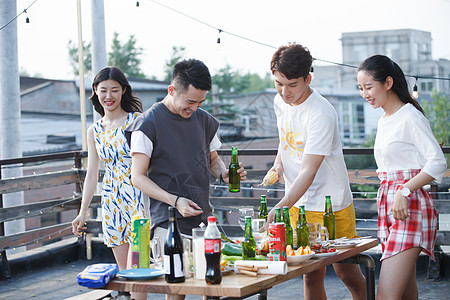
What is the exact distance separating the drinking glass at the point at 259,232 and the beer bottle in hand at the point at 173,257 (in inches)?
17.5

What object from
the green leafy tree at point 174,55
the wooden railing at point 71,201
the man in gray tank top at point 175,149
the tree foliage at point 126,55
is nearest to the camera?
the man in gray tank top at point 175,149

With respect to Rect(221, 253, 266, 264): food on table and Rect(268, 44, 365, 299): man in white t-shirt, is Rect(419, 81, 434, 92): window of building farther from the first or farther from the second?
Rect(221, 253, 266, 264): food on table

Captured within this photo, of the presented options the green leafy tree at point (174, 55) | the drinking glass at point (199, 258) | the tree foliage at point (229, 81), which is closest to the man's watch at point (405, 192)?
the drinking glass at point (199, 258)

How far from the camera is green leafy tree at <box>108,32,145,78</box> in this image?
154ft

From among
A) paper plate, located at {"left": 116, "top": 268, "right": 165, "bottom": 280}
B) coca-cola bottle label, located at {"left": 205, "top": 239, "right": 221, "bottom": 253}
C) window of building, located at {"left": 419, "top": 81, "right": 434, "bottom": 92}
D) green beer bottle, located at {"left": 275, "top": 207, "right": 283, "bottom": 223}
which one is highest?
window of building, located at {"left": 419, "top": 81, "right": 434, "bottom": 92}

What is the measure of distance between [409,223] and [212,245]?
3.81ft

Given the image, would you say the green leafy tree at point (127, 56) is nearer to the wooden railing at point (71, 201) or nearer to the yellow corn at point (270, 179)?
the wooden railing at point (71, 201)

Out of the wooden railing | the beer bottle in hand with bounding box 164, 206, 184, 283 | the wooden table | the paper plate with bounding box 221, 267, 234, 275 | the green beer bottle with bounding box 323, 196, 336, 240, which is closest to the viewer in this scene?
the wooden table

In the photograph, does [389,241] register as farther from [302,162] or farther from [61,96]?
[61,96]

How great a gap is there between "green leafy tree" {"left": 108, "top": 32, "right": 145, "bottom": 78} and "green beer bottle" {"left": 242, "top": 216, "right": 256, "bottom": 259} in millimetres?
45271

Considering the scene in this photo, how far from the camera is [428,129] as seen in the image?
2906mm

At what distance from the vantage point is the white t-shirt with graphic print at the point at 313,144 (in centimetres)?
305

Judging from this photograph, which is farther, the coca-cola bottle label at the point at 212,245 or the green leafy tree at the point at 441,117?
the green leafy tree at the point at 441,117

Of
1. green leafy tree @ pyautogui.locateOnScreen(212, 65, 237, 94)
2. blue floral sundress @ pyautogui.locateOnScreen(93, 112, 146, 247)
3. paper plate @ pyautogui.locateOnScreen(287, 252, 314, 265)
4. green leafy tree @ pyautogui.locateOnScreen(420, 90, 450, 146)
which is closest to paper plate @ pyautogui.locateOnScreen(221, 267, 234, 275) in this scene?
paper plate @ pyautogui.locateOnScreen(287, 252, 314, 265)
